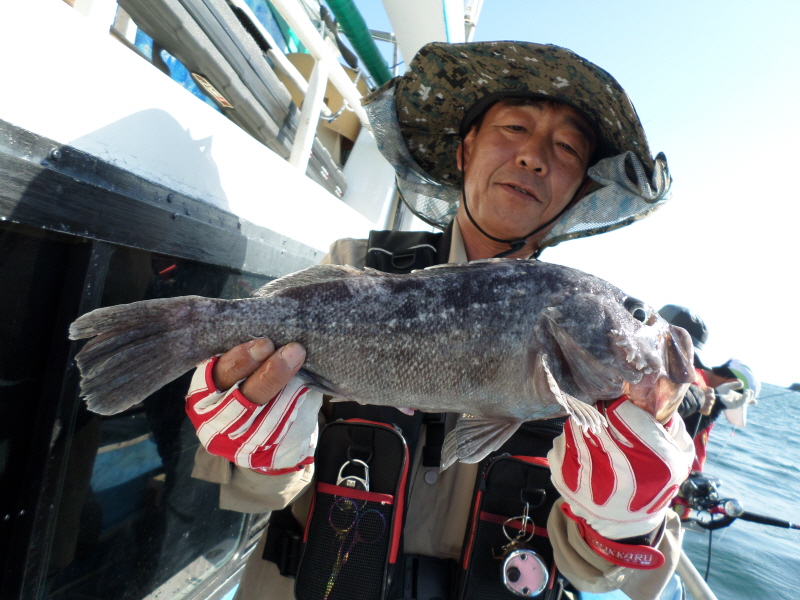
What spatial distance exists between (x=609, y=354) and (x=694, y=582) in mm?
3117

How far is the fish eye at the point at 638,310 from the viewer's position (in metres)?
1.91

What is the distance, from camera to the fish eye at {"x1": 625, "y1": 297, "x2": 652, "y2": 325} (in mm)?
1909

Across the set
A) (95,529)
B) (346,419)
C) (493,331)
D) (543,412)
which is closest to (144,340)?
(346,419)

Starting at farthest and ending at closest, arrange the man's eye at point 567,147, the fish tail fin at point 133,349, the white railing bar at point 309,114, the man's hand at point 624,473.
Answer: the white railing bar at point 309,114
the man's eye at point 567,147
the man's hand at point 624,473
the fish tail fin at point 133,349

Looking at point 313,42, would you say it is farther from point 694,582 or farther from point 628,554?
point 694,582

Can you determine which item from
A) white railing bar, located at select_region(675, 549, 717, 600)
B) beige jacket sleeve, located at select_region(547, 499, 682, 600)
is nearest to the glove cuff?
beige jacket sleeve, located at select_region(547, 499, 682, 600)

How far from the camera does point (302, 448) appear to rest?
1.96m

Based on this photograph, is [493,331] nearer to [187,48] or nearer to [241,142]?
[241,142]

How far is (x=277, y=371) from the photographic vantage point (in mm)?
1681

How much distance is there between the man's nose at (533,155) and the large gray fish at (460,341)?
977mm

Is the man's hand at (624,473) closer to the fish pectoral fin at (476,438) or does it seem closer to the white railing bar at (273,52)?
the fish pectoral fin at (476,438)

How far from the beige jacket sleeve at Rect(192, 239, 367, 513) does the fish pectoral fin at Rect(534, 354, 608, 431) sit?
1364mm

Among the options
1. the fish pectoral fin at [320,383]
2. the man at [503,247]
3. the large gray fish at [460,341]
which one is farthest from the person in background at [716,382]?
the fish pectoral fin at [320,383]

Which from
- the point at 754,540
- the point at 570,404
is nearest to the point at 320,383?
the point at 570,404
